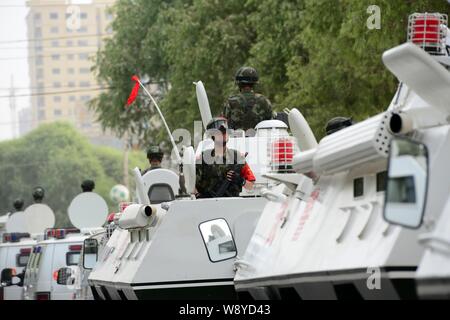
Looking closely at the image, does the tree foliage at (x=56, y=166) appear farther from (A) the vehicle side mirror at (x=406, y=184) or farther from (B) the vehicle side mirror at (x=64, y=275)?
(A) the vehicle side mirror at (x=406, y=184)

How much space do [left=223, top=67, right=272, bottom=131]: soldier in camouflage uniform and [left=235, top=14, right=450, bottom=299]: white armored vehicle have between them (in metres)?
6.50

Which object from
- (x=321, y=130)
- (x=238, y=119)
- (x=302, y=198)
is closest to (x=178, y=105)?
(x=321, y=130)

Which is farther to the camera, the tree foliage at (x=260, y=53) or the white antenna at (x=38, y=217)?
the white antenna at (x=38, y=217)

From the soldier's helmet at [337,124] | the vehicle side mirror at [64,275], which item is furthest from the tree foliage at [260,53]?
the soldier's helmet at [337,124]

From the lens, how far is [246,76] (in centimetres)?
1800

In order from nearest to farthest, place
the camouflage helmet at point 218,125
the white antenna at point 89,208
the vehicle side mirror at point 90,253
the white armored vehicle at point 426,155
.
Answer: the white armored vehicle at point 426,155 → the camouflage helmet at point 218,125 → the vehicle side mirror at point 90,253 → the white antenna at point 89,208

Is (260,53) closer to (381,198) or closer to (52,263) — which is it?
(52,263)

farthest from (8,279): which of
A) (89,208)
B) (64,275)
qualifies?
(89,208)

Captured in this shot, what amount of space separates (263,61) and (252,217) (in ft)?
69.7

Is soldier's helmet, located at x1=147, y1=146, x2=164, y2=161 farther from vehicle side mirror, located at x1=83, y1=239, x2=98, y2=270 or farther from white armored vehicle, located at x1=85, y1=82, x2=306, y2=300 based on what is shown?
white armored vehicle, located at x1=85, y1=82, x2=306, y2=300

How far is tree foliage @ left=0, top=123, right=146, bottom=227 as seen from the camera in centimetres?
11769

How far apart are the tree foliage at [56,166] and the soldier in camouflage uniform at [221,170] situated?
92.7 metres

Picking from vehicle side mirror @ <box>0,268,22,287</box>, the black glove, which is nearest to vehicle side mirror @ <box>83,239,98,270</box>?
vehicle side mirror @ <box>0,268,22,287</box>

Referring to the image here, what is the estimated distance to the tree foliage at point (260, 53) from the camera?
27156 mm
